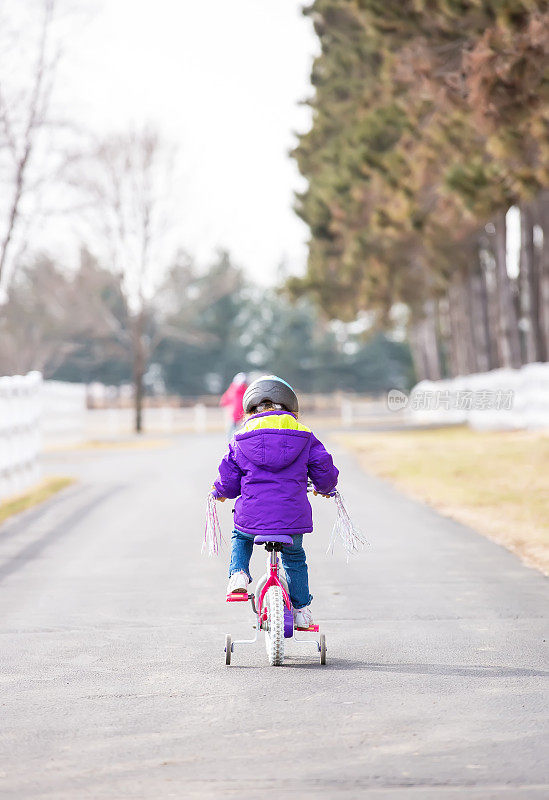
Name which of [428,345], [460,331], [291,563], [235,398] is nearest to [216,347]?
[428,345]

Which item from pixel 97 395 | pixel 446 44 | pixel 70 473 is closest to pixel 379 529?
pixel 446 44

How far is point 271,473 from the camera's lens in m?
6.93

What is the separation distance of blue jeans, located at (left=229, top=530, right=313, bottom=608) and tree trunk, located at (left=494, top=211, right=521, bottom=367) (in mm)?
30334

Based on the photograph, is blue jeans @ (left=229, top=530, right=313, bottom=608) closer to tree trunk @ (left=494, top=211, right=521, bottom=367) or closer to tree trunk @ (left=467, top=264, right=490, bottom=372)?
tree trunk @ (left=494, top=211, right=521, bottom=367)

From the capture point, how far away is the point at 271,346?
3858 inches

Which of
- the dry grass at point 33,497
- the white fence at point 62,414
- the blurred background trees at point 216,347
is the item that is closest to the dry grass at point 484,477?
the dry grass at point 33,497

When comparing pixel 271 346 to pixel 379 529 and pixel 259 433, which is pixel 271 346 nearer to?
pixel 379 529

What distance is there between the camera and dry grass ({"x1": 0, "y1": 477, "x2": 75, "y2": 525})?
15883 millimetres

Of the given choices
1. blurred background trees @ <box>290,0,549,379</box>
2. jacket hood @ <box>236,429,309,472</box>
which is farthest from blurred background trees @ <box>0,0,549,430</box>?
jacket hood @ <box>236,429,309,472</box>

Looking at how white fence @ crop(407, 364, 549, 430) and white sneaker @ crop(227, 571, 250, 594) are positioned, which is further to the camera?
white fence @ crop(407, 364, 549, 430)

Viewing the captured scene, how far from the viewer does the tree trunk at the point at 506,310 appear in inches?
1463

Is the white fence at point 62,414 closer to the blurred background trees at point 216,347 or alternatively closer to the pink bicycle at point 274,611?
the blurred background trees at point 216,347

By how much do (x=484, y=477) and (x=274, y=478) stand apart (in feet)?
44.8

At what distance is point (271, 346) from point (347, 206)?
186 feet
